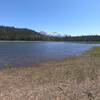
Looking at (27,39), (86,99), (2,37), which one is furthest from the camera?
(27,39)

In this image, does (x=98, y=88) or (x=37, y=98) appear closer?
(x=37, y=98)

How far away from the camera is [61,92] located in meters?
8.48

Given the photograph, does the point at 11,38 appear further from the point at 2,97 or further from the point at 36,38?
the point at 2,97

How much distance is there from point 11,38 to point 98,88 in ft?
565

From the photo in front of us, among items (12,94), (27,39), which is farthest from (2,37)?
(12,94)

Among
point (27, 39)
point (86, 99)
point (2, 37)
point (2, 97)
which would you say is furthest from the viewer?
point (27, 39)

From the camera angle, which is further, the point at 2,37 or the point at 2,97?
the point at 2,37

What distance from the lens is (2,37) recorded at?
170375 mm

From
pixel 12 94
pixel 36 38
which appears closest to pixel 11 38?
pixel 36 38

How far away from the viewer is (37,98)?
782 cm

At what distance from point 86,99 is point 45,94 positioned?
6.06ft

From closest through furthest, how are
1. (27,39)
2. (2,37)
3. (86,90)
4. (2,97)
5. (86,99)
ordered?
(86,99) → (2,97) → (86,90) → (2,37) → (27,39)

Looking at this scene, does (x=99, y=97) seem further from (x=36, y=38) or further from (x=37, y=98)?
(x=36, y=38)

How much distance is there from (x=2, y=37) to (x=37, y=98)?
169 m
